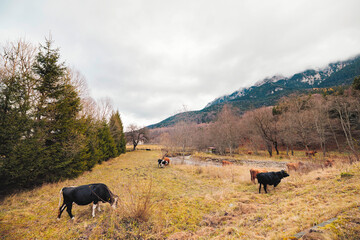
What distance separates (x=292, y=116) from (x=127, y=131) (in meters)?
44.0

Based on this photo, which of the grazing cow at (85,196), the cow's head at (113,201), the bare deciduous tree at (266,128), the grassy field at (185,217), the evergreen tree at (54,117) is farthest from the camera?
the bare deciduous tree at (266,128)

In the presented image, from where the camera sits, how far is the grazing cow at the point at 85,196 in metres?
4.58

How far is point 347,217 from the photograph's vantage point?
91.7 inches

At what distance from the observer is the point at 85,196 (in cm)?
465

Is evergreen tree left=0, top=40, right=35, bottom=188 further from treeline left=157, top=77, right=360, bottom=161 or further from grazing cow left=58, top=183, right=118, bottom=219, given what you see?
treeline left=157, top=77, right=360, bottom=161

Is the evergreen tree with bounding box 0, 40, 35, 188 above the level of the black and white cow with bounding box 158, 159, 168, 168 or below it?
above

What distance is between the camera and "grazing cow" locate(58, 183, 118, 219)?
15.0 feet

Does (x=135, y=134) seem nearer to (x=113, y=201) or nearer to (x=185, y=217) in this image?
(x=113, y=201)

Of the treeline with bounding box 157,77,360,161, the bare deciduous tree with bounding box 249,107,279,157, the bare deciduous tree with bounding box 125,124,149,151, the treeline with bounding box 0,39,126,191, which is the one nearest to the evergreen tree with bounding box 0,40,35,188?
the treeline with bounding box 0,39,126,191

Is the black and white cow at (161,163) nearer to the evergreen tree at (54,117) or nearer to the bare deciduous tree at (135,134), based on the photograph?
the evergreen tree at (54,117)

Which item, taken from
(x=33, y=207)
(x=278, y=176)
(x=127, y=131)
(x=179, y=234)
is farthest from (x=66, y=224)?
(x=127, y=131)

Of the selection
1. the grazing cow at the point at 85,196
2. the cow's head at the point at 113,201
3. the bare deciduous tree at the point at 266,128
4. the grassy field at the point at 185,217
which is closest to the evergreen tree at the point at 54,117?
the grassy field at the point at 185,217

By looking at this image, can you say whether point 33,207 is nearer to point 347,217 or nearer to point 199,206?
point 199,206

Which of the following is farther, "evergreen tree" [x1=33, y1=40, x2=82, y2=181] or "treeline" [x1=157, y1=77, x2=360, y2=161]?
"treeline" [x1=157, y1=77, x2=360, y2=161]
